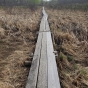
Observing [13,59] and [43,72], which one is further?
[13,59]

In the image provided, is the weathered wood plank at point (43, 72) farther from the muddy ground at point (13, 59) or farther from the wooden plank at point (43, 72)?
the muddy ground at point (13, 59)

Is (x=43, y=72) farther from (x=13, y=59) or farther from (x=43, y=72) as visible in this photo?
(x=13, y=59)

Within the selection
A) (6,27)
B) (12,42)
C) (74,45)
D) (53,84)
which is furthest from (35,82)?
(6,27)

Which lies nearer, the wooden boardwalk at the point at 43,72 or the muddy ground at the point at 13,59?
the wooden boardwalk at the point at 43,72

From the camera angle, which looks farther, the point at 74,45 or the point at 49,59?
the point at 74,45

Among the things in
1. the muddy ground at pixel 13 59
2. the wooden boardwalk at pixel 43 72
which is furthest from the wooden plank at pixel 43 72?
the muddy ground at pixel 13 59

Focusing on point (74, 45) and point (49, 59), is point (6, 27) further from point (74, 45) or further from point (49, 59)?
point (49, 59)

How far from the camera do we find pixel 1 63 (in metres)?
3.98

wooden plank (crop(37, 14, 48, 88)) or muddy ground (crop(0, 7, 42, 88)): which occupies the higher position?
wooden plank (crop(37, 14, 48, 88))

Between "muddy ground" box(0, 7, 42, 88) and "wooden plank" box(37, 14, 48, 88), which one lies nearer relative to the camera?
"wooden plank" box(37, 14, 48, 88)

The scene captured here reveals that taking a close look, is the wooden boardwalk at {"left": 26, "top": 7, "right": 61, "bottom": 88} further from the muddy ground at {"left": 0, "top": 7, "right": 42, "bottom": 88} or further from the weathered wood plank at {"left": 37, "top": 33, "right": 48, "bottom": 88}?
the muddy ground at {"left": 0, "top": 7, "right": 42, "bottom": 88}

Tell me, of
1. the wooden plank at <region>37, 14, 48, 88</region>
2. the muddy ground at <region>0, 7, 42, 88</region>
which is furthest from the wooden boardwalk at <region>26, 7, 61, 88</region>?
the muddy ground at <region>0, 7, 42, 88</region>

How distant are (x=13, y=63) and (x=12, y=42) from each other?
85.4 inches

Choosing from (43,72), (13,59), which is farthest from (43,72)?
(13,59)
